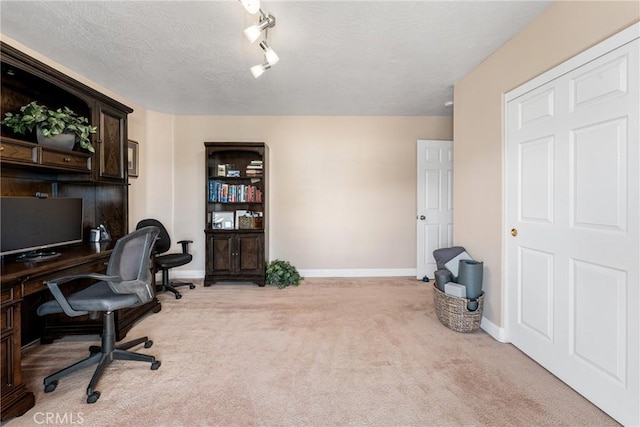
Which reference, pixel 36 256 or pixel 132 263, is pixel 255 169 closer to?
pixel 132 263

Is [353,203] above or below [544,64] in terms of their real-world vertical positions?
below

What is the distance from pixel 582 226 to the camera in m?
1.60

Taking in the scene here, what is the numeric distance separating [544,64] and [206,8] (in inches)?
91.7

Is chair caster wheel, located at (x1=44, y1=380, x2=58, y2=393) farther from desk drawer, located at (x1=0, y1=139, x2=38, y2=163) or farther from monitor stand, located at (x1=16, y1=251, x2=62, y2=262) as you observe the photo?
desk drawer, located at (x1=0, y1=139, x2=38, y2=163)

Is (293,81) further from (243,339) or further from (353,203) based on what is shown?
(243,339)

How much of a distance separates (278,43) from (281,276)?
8.91 feet

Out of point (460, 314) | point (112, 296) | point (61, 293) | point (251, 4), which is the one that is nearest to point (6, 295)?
point (61, 293)

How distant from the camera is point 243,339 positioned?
2.27 metres

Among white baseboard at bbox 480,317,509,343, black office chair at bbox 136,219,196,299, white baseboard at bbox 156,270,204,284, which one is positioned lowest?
white baseboard at bbox 480,317,509,343

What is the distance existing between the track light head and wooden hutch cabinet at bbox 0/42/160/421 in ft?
4.96

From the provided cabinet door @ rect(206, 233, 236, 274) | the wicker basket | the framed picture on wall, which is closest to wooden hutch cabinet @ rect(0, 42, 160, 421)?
the framed picture on wall

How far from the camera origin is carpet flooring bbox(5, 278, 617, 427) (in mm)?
1461

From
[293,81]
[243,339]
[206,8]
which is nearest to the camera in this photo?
[206,8]

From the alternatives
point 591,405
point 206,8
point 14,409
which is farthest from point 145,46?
point 591,405
